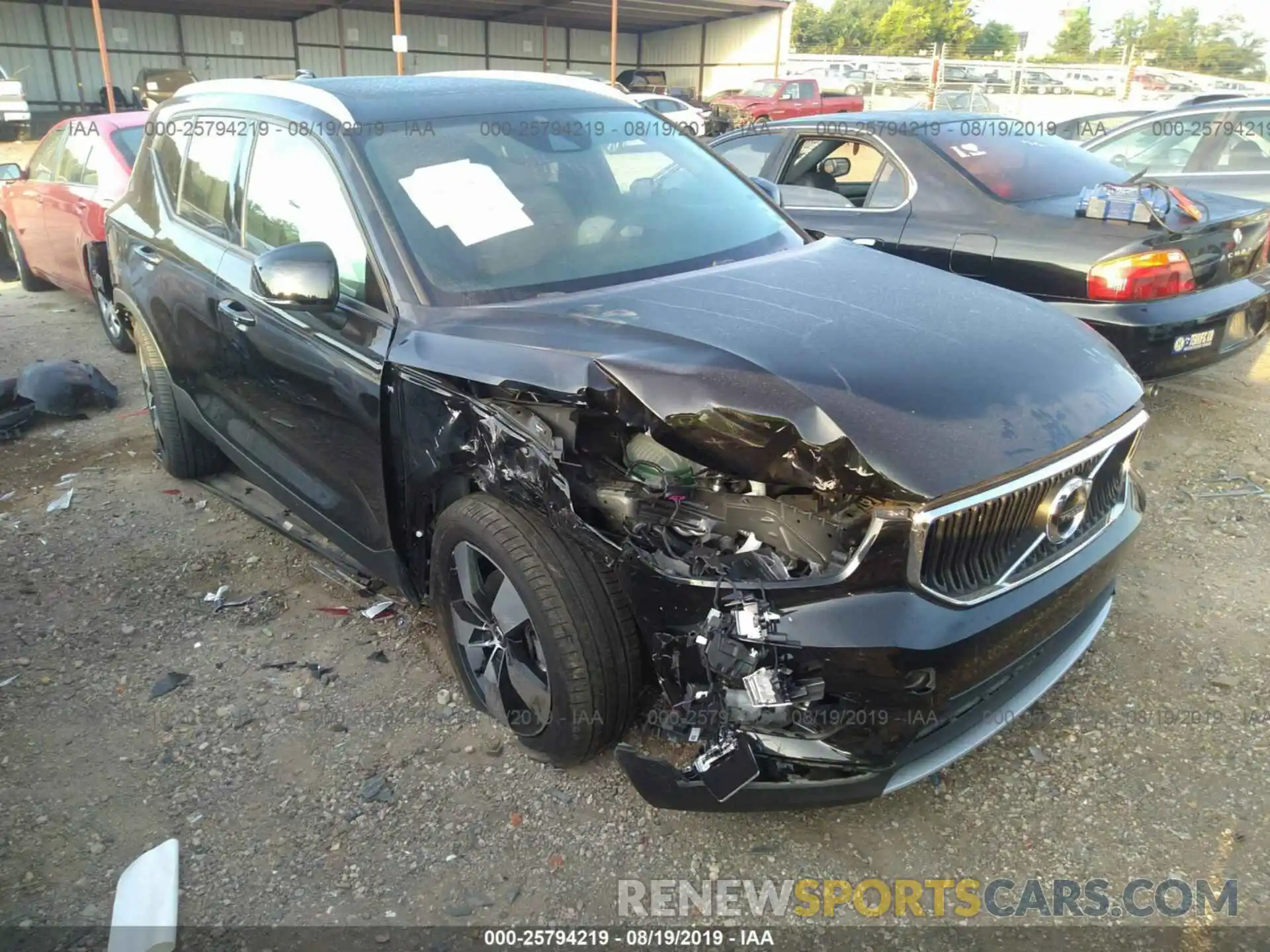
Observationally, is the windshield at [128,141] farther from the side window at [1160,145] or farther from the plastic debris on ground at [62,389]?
the side window at [1160,145]

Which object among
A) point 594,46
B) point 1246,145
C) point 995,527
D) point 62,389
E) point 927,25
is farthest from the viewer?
point 927,25

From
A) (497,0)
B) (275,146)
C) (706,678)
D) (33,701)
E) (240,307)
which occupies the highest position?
(497,0)

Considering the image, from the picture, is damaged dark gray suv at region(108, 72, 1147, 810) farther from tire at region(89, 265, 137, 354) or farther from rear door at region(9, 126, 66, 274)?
rear door at region(9, 126, 66, 274)

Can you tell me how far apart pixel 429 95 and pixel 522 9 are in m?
31.2

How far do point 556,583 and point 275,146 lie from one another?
2.08 m

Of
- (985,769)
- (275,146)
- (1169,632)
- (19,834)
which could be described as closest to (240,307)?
(275,146)

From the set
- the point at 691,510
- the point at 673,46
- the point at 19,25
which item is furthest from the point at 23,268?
the point at 673,46

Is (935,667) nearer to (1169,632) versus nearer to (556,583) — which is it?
(556,583)

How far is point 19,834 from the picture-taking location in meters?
2.59

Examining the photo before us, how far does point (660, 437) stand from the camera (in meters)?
2.24

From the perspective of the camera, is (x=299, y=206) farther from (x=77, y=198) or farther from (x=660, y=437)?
(x=77, y=198)

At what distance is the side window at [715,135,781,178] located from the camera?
6266mm

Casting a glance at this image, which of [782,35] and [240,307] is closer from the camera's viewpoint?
[240,307]

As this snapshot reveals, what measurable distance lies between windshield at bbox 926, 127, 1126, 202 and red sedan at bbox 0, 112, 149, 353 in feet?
16.7
